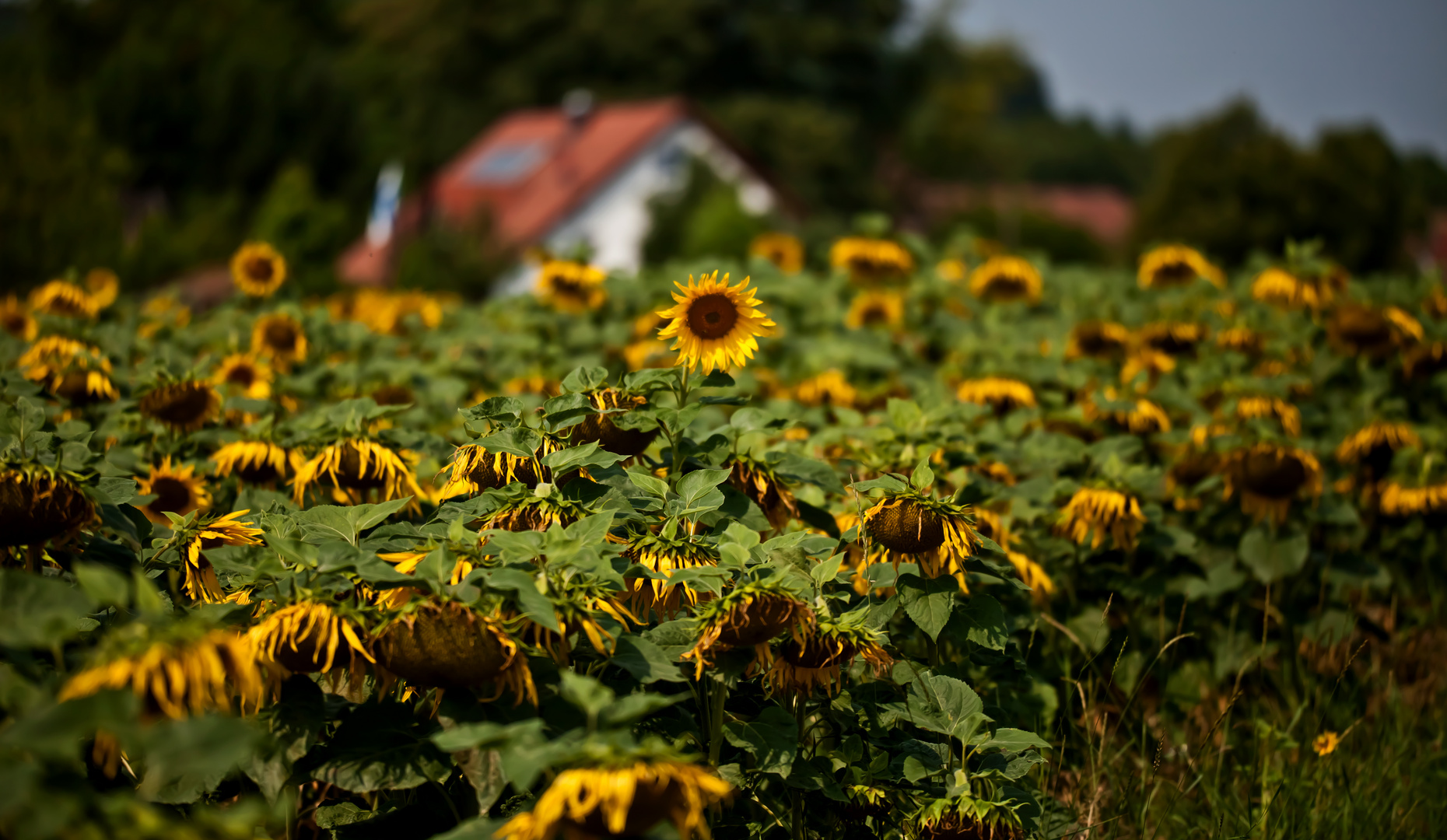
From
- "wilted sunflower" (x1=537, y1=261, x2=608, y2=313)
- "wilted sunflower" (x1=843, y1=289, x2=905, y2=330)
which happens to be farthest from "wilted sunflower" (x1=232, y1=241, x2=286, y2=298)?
"wilted sunflower" (x1=843, y1=289, x2=905, y2=330)

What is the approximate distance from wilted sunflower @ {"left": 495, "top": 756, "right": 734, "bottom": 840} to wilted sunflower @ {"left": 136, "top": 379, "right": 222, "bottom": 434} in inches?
85.1

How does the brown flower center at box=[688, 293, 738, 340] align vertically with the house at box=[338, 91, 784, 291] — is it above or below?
below

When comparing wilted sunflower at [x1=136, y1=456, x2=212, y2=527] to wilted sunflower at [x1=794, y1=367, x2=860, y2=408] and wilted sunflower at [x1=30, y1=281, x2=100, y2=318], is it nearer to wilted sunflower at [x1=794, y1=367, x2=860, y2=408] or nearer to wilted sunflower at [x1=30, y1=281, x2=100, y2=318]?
wilted sunflower at [x1=30, y1=281, x2=100, y2=318]

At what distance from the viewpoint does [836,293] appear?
6.02 m

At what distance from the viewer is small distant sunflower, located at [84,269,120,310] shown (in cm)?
489

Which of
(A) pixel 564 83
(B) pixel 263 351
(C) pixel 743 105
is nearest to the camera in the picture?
(B) pixel 263 351

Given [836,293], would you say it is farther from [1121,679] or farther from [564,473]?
[564,473]

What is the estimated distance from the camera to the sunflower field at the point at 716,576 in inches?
66.3

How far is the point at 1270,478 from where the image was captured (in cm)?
340

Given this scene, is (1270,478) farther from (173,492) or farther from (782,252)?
(782,252)

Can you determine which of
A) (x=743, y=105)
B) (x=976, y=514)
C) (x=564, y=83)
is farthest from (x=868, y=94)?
(x=976, y=514)

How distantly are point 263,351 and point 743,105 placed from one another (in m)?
41.1

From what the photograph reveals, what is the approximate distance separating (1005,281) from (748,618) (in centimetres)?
425

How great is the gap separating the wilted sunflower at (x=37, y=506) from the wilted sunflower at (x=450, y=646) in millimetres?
721
